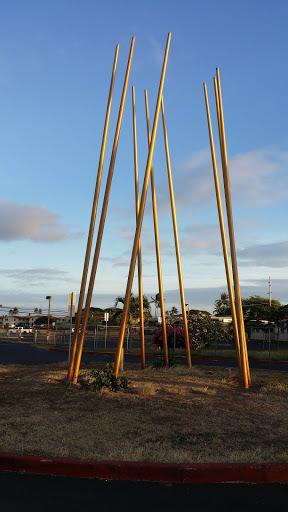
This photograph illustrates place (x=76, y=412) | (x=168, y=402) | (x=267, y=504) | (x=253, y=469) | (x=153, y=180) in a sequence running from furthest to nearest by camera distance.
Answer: (x=153, y=180) < (x=168, y=402) < (x=76, y=412) < (x=253, y=469) < (x=267, y=504)

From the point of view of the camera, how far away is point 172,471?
5578 mm

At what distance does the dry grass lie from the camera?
645 centimetres

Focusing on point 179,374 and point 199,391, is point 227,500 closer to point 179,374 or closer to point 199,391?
point 199,391

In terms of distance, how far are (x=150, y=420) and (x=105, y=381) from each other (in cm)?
278

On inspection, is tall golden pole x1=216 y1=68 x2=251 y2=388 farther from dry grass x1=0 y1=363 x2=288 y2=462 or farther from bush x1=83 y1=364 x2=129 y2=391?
bush x1=83 y1=364 x2=129 y2=391

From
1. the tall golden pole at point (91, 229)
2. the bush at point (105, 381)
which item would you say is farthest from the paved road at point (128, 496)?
the tall golden pole at point (91, 229)

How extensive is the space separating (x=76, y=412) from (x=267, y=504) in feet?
15.9

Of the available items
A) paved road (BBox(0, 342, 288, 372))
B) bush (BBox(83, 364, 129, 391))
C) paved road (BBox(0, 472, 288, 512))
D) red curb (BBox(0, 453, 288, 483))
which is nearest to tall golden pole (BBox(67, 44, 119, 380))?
bush (BBox(83, 364, 129, 391))

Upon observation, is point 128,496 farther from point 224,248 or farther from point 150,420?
point 224,248

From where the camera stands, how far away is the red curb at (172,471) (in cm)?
556

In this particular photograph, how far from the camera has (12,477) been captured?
5.61m

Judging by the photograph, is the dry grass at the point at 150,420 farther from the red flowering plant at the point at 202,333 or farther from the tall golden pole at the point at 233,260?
the red flowering plant at the point at 202,333

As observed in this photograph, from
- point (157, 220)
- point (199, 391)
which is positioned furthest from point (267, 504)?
point (157, 220)

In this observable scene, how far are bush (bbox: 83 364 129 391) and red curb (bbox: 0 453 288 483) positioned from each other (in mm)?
5257
